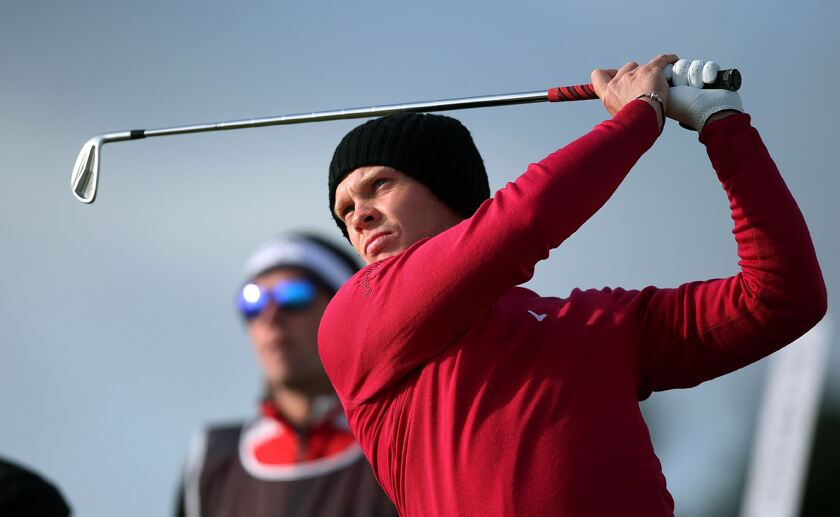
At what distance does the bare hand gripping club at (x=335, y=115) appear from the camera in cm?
283

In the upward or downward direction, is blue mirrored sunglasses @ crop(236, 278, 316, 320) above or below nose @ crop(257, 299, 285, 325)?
above

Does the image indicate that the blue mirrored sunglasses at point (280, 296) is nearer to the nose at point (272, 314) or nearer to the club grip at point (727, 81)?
the nose at point (272, 314)

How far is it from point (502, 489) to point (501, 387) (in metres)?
0.18

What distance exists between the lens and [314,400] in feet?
16.0

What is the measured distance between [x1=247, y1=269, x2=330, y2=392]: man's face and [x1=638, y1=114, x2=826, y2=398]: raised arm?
2.43 metres

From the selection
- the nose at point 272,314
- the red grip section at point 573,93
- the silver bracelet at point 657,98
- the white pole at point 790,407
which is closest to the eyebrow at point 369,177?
the red grip section at point 573,93

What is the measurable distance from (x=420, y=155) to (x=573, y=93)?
364 mm

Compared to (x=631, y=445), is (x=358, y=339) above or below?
above

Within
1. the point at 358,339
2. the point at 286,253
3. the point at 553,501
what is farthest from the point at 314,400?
the point at 553,501

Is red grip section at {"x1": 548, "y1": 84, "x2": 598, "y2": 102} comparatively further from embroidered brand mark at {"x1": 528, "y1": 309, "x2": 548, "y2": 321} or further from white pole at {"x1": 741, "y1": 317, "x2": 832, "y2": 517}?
white pole at {"x1": 741, "y1": 317, "x2": 832, "y2": 517}

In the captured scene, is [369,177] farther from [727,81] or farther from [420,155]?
[727,81]

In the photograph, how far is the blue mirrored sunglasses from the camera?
16.5 feet

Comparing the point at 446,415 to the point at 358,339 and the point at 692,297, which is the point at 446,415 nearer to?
the point at 358,339

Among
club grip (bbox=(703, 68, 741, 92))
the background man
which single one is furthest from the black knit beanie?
the background man
